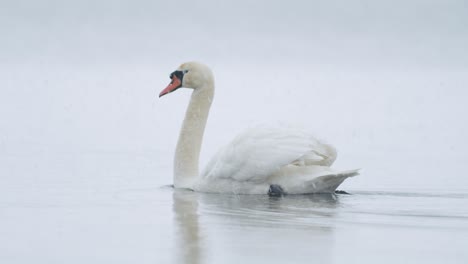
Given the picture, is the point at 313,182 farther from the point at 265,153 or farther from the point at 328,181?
the point at 265,153

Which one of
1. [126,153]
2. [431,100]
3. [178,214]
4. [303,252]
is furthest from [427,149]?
[431,100]

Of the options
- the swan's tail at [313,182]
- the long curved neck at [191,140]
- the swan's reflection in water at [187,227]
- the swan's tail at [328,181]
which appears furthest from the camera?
the long curved neck at [191,140]

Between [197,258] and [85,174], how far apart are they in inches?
223

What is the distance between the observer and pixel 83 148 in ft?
53.8

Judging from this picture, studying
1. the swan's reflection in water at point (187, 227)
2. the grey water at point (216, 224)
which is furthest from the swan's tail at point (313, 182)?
the swan's reflection in water at point (187, 227)

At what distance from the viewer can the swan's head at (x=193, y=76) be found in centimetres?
1194

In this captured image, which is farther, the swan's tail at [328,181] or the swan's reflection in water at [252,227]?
the swan's tail at [328,181]

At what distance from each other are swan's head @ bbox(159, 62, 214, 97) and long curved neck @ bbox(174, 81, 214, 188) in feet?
0.10

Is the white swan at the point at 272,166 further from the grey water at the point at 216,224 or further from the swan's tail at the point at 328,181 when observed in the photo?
the grey water at the point at 216,224

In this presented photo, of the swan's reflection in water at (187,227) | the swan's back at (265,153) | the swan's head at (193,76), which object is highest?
the swan's head at (193,76)

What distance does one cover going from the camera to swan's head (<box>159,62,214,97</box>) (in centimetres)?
1194

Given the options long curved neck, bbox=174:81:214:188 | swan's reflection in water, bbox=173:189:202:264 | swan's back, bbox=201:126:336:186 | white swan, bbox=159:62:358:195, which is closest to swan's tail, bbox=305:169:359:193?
white swan, bbox=159:62:358:195

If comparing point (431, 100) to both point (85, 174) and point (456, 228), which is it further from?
point (456, 228)

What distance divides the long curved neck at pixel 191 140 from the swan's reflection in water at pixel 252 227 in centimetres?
53
